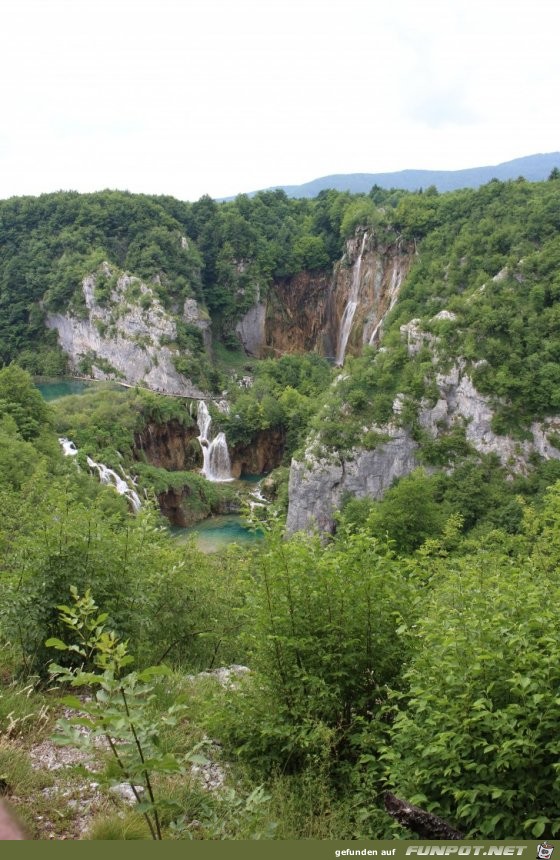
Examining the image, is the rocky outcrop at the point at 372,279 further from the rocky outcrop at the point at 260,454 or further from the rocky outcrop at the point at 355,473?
the rocky outcrop at the point at 355,473

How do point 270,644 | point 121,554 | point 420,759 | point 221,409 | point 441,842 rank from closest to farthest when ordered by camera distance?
point 441,842 → point 420,759 → point 270,644 → point 121,554 → point 221,409

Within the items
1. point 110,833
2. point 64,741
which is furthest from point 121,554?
point 64,741

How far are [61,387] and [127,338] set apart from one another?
820 centimetres

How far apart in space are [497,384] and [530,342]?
9.69ft

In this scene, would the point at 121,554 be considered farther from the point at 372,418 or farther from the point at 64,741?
the point at 372,418

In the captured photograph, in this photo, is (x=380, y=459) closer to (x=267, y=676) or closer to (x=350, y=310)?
(x=267, y=676)

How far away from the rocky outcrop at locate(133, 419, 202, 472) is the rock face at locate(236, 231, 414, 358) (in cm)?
2183

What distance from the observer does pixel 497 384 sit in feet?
117

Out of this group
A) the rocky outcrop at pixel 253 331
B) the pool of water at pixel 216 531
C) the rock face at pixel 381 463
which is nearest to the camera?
the pool of water at pixel 216 531

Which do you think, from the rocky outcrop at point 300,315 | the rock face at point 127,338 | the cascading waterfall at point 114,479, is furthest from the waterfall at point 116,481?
the rocky outcrop at point 300,315

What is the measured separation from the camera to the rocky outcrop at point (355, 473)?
37.6 meters

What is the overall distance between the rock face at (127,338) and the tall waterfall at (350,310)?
16365 mm

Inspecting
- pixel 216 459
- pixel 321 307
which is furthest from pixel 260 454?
pixel 321 307

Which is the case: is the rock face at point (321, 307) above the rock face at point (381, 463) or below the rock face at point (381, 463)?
above
